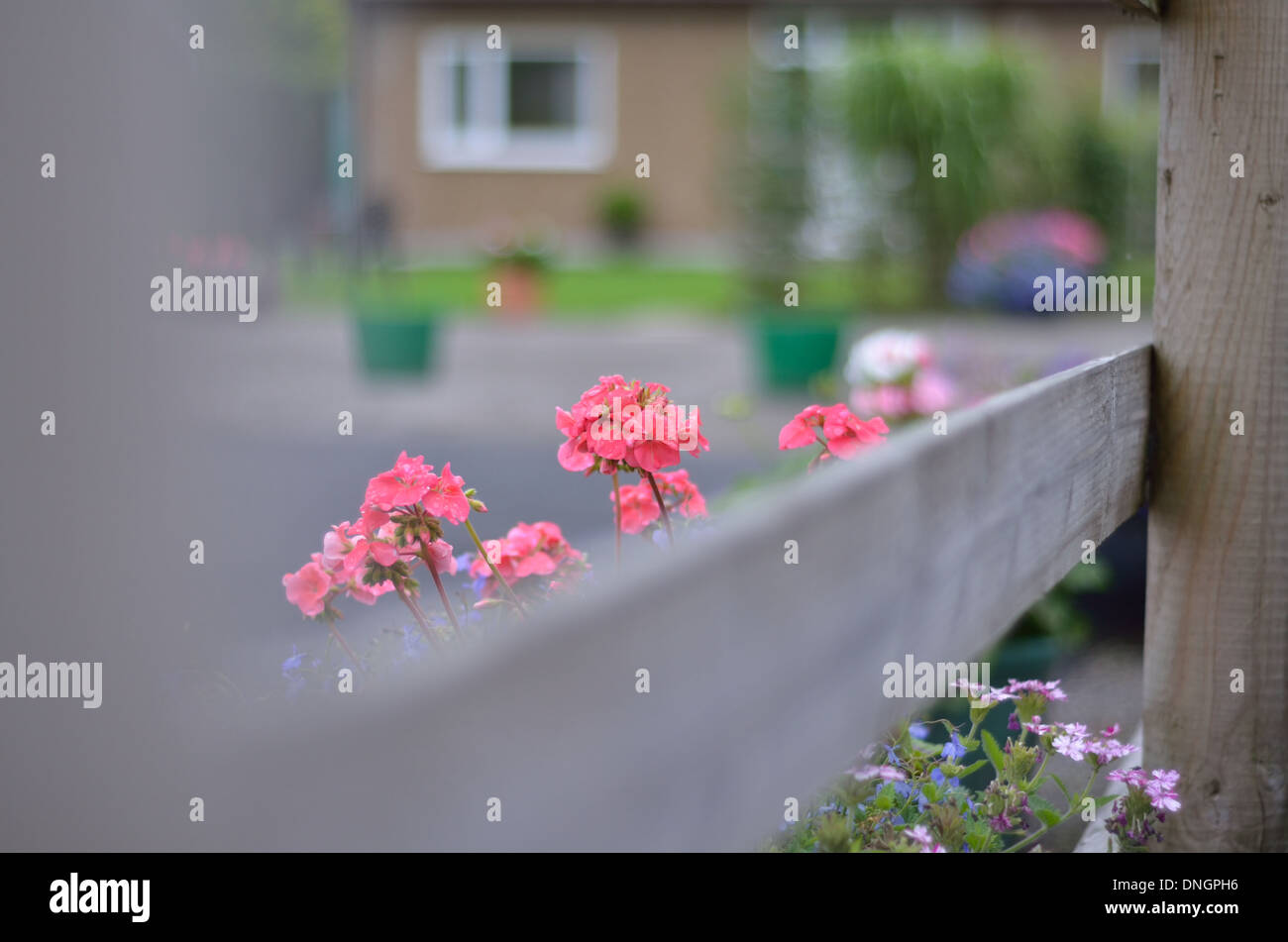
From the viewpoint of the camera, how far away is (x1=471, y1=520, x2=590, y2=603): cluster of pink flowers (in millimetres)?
1728

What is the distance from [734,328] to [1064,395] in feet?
37.2

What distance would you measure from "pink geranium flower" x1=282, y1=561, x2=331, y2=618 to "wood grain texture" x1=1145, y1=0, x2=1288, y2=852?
100 cm

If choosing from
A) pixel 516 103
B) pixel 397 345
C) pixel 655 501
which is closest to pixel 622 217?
pixel 516 103

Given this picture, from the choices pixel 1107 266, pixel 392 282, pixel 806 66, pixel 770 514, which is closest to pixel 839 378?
pixel 806 66

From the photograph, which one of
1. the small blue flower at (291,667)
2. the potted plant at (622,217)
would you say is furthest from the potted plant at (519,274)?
the small blue flower at (291,667)

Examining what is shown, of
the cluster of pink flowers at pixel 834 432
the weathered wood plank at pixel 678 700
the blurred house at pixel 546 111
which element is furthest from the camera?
the blurred house at pixel 546 111

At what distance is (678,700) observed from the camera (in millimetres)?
814

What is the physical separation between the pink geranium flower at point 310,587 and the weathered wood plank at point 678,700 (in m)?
0.74

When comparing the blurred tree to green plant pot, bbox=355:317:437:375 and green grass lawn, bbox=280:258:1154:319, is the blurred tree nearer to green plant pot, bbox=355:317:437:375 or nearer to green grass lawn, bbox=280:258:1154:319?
green grass lawn, bbox=280:258:1154:319

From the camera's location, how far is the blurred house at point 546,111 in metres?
19.4

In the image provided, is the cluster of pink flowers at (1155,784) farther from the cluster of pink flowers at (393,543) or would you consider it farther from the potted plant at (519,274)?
the potted plant at (519,274)

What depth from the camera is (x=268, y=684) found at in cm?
174

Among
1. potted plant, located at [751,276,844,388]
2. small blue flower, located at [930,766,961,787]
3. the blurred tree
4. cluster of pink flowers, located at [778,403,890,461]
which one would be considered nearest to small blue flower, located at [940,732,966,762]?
small blue flower, located at [930,766,961,787]
